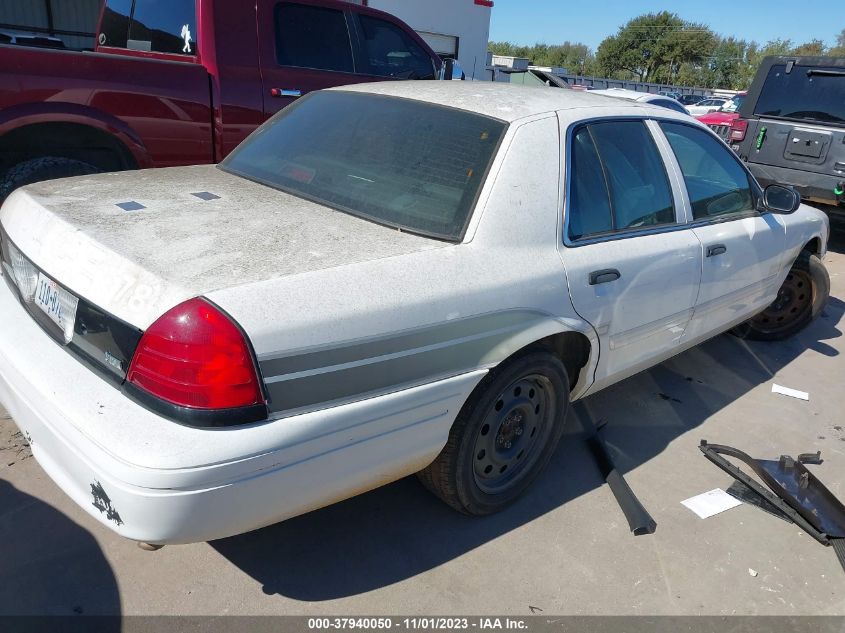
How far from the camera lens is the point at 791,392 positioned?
4.34 meters

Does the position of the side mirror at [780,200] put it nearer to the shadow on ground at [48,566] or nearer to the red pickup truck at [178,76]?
the red pickup truck at [178,76]

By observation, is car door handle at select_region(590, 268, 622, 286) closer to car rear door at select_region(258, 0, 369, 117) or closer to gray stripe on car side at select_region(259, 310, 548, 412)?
gray stripe on car side at select_region(259, 310, 548, 412)

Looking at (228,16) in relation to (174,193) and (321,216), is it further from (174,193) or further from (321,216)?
(321,216)

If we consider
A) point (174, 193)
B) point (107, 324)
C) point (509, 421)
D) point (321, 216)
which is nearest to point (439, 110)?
point (321, 216)

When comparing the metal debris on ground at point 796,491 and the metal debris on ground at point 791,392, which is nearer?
the metal debris on ground at point 796,491

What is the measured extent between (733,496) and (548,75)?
369 centimetres

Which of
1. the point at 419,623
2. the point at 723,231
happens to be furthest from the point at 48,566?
the point at 723,231

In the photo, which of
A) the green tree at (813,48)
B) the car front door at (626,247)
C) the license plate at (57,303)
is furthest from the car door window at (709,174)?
the green tree at (813,48)

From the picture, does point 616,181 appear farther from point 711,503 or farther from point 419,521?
point 419,521

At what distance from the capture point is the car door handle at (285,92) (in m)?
4.90

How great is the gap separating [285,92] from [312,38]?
60 cm

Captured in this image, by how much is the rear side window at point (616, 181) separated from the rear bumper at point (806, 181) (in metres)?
5.20

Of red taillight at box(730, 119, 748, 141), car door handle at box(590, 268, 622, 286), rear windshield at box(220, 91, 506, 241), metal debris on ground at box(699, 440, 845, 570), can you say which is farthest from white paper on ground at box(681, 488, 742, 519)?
red taillight at box(730, 119, 748, 141)

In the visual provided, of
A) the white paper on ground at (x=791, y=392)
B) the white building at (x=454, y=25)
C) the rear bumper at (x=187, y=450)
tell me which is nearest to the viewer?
the rear bumper at (x=187, y=450)
